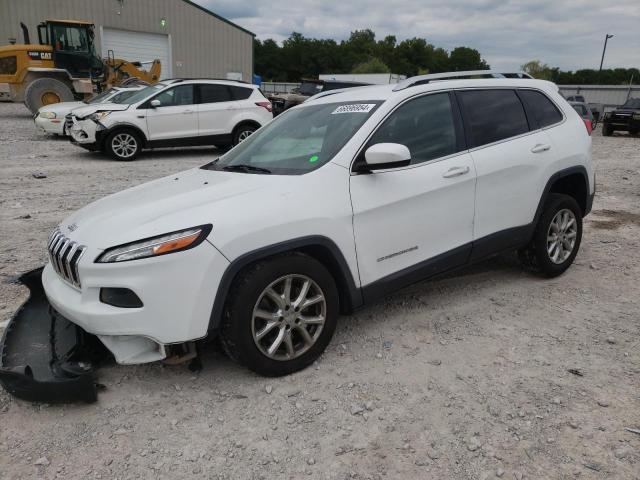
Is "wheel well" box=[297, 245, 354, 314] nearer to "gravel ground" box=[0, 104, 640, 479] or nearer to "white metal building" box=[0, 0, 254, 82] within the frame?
"gravel ground" box=[0, 104, 640, 479]

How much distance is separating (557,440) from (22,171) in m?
9.85

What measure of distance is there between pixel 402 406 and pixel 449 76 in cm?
247

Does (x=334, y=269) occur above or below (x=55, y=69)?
below

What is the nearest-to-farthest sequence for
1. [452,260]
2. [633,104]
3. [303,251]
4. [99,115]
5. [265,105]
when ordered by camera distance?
1. [303,251]
2. [452,260]
3. [99,115]
4. [265,105]
5. [633,104]

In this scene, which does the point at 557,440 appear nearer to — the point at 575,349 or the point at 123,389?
the point at 575,349

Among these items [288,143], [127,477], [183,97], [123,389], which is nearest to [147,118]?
[183,97]

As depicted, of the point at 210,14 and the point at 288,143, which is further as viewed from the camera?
the point at 210,14

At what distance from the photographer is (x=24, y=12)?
2834cm

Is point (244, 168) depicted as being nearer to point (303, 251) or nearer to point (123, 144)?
point (303, 251)

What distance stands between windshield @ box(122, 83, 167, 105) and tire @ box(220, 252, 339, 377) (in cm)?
979

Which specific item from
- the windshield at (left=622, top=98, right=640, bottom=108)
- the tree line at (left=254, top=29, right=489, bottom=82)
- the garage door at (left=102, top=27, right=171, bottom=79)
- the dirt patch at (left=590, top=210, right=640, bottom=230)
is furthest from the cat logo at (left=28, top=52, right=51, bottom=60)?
the tree line at (left=254, top=29, right=489, bottom=82)

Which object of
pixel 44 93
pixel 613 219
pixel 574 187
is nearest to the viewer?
pixel 574 187

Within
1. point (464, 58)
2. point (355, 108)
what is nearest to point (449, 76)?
point (355, 108)

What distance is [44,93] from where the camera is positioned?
16.9 metres
